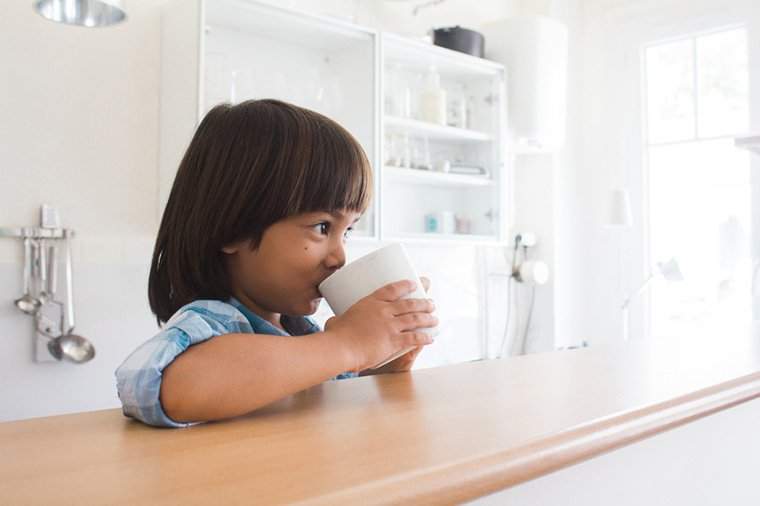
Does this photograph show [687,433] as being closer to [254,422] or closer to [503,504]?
[503,504]

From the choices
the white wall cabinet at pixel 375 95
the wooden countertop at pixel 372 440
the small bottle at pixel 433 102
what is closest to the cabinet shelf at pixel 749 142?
the wooden countertop at pixel 372 440

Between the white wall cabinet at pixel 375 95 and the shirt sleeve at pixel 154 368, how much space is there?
4.68ft

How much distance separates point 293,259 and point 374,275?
5.5 inches

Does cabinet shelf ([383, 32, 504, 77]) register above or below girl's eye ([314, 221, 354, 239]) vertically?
above

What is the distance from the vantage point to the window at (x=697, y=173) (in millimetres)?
2928

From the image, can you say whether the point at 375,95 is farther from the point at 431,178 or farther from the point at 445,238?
the point at 445,238

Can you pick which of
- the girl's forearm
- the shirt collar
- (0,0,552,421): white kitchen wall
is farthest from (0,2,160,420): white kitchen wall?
the girl's forearm

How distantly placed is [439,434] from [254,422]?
13 centimetres

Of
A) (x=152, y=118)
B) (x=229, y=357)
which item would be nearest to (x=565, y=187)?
(x=152, y=118)

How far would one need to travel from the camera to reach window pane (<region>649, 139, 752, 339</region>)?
2.92m

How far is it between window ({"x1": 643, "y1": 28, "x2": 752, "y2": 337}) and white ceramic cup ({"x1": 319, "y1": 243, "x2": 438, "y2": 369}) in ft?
7.95

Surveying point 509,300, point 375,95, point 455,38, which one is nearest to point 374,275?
point 375,95

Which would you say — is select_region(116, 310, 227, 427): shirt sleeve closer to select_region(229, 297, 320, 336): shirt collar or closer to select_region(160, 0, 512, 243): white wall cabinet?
select_region(229, 297, 320, 336): shirt collar

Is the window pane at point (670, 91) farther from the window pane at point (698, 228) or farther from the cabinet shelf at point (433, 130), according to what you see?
the cabinet shelf at point (433, 130)
